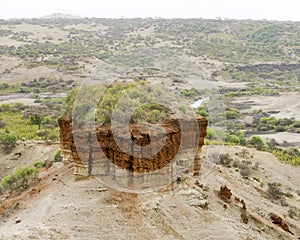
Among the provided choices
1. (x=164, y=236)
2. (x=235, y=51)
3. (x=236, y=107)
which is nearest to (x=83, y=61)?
(x=236, y=107)

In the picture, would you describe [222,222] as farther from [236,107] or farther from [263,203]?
[236,107]

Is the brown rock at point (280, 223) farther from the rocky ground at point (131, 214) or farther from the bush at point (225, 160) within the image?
the bush at point (225, 160)

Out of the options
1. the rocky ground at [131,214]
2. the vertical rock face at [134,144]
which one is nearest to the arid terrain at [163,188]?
the rocky ground at [131,214]

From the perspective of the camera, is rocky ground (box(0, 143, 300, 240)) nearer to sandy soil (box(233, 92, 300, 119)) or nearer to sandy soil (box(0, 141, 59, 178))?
sandy soil (box(0, 141, 59, 178))

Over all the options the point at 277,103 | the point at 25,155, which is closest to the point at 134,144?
the point at 25,155

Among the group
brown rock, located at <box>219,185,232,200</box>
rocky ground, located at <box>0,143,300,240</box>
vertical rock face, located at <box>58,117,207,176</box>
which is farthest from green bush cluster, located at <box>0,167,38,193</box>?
brown rock, located at <box>219,185,232,200</box>

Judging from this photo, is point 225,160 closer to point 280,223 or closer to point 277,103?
point 280,223
